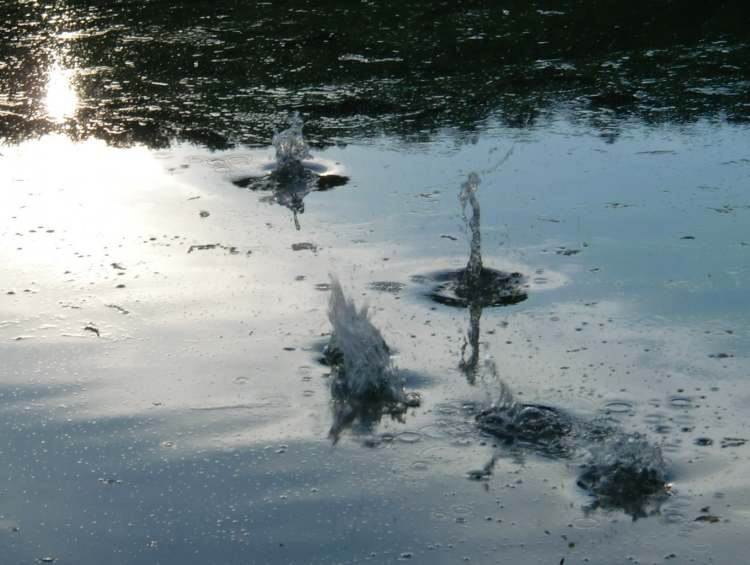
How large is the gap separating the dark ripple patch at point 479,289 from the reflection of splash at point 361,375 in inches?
23.8

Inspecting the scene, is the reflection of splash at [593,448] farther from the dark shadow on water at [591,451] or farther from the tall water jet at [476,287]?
the tall water jet at [476,287]

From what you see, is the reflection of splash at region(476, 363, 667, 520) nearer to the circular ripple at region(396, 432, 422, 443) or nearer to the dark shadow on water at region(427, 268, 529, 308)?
the circular ripple at region(396, 432, 422, 443)

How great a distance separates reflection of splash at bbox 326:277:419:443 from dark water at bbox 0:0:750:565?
0.5 inches

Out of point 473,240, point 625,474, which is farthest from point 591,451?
point 473,240

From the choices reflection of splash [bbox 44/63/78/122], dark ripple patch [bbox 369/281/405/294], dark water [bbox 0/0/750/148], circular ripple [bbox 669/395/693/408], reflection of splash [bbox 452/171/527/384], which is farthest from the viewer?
reflection of splash [bbox 44/63/78/122]

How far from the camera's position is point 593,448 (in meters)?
3.79

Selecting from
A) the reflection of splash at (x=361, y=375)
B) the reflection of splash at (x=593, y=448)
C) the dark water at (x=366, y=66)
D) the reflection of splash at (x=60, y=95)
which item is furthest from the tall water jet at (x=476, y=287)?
the reflection of splash at (x=60, y=95)

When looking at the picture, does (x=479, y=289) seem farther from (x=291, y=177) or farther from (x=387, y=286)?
(x=291, y=177)

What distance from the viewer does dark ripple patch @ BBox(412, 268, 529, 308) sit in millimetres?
4938

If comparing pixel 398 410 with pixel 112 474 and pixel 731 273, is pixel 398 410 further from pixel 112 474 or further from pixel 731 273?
pixel 731 273

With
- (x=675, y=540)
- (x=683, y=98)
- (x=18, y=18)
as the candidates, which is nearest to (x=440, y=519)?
(x=675, y=540)

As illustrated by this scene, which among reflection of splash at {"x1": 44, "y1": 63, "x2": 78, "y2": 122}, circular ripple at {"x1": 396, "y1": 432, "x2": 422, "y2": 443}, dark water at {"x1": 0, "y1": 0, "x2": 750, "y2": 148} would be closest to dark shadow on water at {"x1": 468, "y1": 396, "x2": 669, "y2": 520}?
circular ripple at {"x1": 396, "y1": 432, "x2": 422, "y2": 443}

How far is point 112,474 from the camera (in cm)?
383

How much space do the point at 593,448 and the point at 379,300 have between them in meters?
1.40
